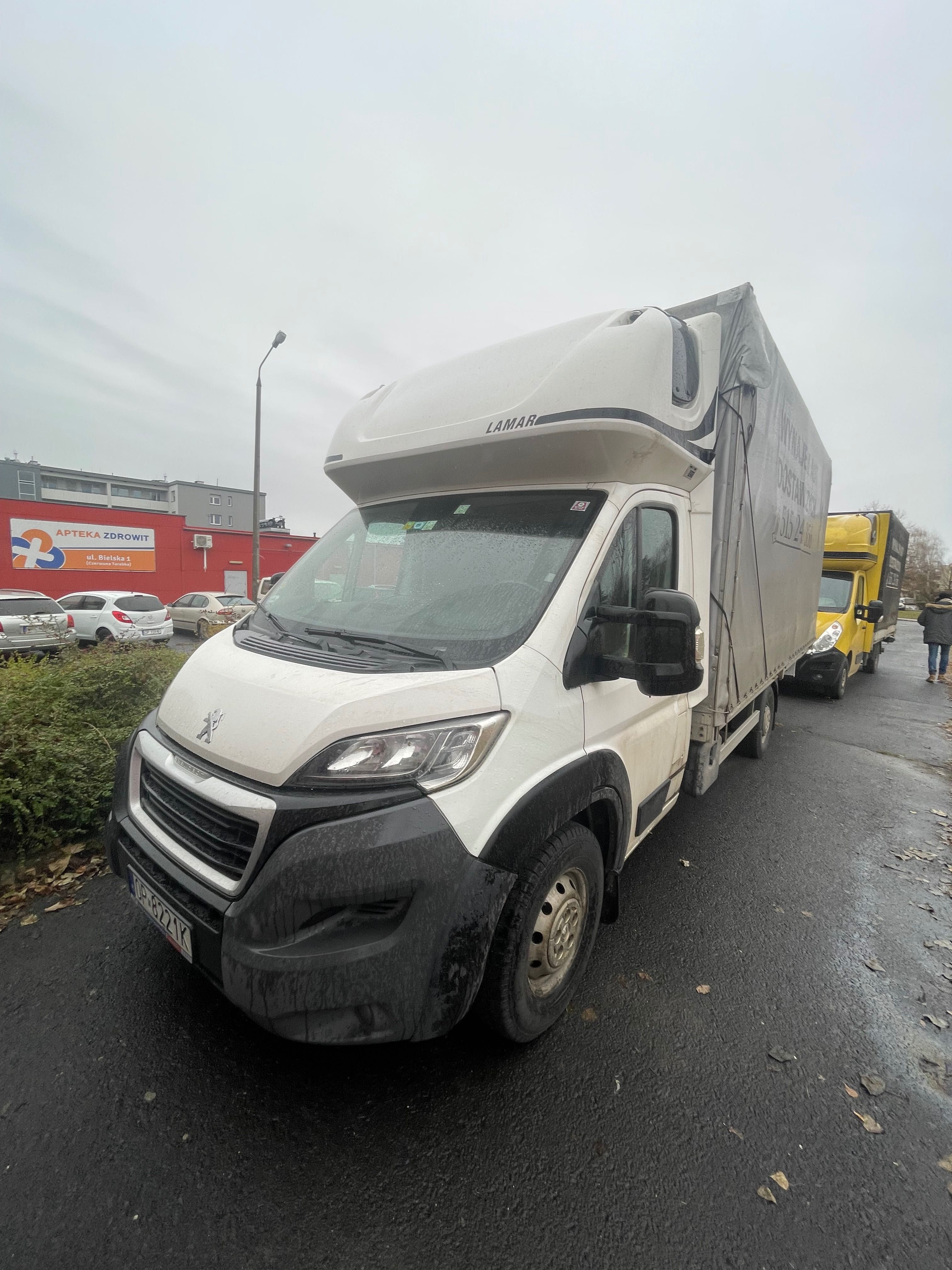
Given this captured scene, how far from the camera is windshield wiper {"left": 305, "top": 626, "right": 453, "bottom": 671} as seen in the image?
2045 millimetres

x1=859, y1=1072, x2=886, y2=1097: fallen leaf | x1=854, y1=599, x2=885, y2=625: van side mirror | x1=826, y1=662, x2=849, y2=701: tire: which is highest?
x1=854, y1=599, x2=885, y2=625: van side mirror

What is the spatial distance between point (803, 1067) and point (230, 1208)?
6.91ft

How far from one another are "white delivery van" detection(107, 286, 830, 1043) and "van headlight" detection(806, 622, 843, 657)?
689cm

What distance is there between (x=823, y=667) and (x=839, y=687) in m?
0.46

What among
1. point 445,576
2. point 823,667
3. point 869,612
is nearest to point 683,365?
point 445,576

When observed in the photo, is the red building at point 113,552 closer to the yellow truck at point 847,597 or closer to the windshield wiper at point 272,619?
the yellow truck at point 847,597

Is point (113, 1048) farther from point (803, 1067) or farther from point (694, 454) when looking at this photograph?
point (694, 454)

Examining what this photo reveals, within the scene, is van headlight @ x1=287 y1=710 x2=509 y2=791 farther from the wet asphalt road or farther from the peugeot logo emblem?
the wet asphalt road

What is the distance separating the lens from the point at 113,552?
83.7ft

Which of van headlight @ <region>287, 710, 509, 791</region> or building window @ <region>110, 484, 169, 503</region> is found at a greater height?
building window @ <region>110, 484, 169, 503</region>

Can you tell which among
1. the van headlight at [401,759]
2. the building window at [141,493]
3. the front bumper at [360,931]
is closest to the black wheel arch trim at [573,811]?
the front bumper at [360,931]

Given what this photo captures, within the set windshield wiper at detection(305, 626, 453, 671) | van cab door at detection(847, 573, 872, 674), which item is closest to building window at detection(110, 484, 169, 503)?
van cab door at detection(847, 573, 872, 674)

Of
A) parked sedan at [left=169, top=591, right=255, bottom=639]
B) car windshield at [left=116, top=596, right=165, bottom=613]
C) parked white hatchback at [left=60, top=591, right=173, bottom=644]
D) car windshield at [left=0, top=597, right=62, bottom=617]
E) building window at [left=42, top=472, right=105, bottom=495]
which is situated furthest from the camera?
building window at [left=42, top=472, right=105, bottom=495]

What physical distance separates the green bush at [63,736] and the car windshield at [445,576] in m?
1.92
